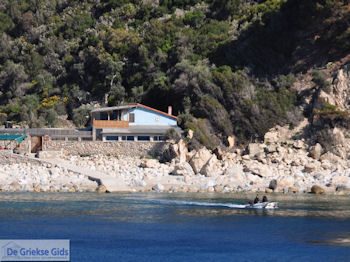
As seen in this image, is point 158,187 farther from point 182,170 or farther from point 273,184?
point 273,184

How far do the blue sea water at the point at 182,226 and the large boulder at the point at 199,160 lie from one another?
8020mm

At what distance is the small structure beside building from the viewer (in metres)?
53.3

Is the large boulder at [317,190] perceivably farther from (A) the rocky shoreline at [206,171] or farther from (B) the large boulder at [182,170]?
(B) the large boulder at [182,170]

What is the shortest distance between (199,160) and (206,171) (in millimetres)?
1478

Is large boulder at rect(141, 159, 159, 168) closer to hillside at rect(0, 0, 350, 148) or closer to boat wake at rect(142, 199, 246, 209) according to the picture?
hillside at rect(0, 0, 350, 148)

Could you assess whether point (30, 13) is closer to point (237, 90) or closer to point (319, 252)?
point (237, 90)

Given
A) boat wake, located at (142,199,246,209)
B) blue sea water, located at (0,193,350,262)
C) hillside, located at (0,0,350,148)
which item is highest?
hillside, located at (0,0,350,148)

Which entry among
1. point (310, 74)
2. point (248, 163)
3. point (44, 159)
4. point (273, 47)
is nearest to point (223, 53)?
point (273, 47)

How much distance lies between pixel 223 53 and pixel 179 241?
41034mm

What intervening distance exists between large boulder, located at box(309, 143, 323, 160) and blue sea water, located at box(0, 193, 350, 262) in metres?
9.80

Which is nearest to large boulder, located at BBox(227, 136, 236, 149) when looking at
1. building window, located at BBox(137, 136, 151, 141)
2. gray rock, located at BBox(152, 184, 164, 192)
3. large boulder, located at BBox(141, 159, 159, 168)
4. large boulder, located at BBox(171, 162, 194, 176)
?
building window, located at BBox(137, 136, 151, 141)

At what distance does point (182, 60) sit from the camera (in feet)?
206

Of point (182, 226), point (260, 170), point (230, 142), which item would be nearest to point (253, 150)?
point (230, 142)

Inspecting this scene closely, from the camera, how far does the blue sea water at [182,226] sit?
78.0ft
